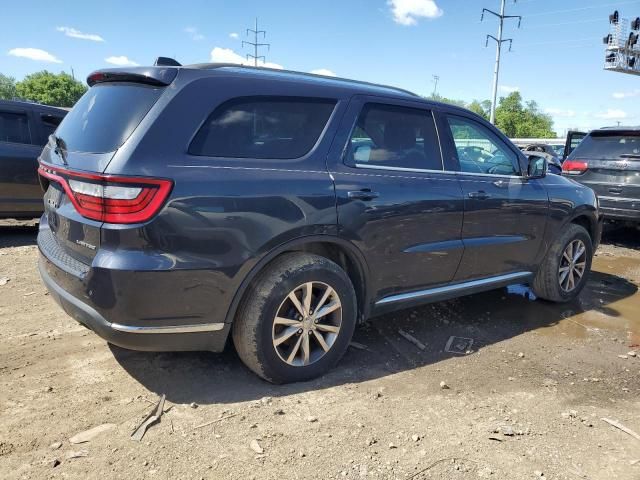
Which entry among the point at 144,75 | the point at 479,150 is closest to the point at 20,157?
the point at 144,75

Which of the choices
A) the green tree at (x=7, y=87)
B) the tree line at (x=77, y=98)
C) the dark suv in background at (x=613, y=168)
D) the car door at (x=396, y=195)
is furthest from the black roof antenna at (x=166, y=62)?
the green tree at (x=7, y=87)

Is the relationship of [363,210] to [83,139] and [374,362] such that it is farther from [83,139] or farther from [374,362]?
[83,139]

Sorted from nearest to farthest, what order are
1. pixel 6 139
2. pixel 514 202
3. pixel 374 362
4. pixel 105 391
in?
pixel 105 391
pixel 374 362
pixel 514 202
pixel 6 139

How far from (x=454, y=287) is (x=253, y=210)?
1963 millimetres

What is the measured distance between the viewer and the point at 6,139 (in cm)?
668

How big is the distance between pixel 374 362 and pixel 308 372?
60cm

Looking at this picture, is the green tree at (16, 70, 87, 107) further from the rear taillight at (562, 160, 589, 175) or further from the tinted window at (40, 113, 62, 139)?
the rear taillight at (562, 160, 589, 175)

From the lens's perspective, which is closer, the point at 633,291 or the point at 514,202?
the point at 514,202

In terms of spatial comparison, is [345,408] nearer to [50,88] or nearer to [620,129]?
[620,129]

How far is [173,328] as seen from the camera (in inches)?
108

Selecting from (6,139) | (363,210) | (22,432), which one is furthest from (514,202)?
(6,139)

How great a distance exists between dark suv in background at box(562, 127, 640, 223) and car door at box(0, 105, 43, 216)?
311 inches

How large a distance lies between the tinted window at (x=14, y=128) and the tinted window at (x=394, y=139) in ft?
17.6

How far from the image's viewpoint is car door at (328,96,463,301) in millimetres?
3262
